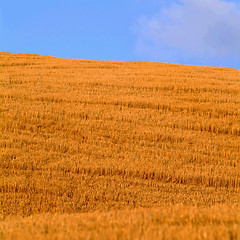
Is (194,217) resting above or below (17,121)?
below


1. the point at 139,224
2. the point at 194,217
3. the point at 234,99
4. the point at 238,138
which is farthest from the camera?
the point at 234,99

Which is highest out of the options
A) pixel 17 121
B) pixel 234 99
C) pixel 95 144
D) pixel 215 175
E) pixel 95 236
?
pixel 234 99

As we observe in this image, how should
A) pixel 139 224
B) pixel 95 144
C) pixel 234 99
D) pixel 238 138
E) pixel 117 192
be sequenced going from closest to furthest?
1. pixel 139 224
2. pixel 117 192
3. pixel 95 144
4. pixel 238 138
5. pixel 234 99

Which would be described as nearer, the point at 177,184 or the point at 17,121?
the point at 177,184

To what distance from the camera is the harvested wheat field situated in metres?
3.44

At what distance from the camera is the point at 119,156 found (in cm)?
808

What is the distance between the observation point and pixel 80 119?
10016 mm

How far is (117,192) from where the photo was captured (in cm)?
663

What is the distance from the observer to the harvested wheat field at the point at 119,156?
3443 millimetres

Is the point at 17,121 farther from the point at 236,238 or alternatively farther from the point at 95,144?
the point at 236,238

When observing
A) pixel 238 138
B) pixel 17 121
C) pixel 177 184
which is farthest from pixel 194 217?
pixel 17 121

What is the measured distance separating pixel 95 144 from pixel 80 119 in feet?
5.51

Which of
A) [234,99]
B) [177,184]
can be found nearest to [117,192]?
[177,184]

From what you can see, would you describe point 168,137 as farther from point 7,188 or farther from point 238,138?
point 7,188
